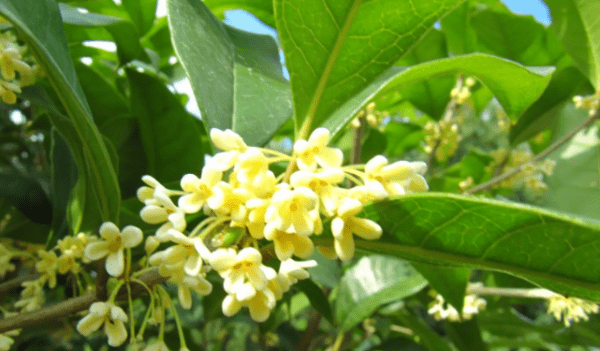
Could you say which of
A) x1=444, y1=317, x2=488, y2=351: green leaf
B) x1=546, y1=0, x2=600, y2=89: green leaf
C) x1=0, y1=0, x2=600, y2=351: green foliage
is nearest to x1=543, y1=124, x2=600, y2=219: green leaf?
x1=0, y1=0, x2=600, y2=351: green foliage

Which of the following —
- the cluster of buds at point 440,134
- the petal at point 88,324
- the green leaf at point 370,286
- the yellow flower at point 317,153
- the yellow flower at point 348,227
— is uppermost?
the yellow flower at point 317,153

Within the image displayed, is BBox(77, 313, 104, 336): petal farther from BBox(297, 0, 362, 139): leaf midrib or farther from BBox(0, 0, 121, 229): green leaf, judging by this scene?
BBox(297, 0, 362, 139): leaf midrib

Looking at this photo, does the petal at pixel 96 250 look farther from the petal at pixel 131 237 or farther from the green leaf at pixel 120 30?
the green leaf at pixel 120 30

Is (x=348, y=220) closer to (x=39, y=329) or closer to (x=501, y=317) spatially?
(x=39, y=329)

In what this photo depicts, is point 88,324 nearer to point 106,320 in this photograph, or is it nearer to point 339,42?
point 106,320

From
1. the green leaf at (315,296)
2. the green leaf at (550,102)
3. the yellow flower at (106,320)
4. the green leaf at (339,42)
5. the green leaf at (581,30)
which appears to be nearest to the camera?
the yellow flower at (106,320)

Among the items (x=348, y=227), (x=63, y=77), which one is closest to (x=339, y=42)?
(x=348, y=227)

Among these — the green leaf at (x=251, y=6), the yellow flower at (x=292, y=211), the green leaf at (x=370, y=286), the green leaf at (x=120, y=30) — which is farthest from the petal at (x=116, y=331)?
the green leaf at (x=251, y=6)

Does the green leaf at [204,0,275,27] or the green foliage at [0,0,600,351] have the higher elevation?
the green leaf at [204,0,275,27]
